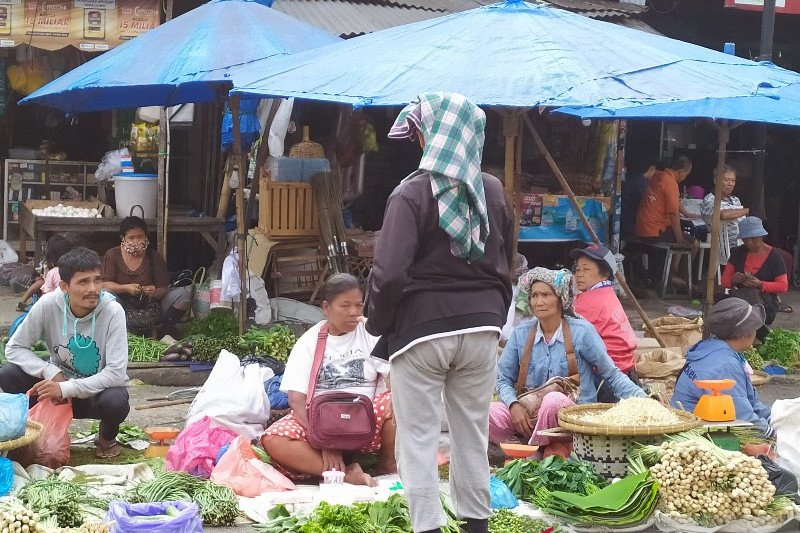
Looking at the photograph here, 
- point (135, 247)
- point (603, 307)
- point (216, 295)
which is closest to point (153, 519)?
point (603, 307)

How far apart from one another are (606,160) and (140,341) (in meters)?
5.86

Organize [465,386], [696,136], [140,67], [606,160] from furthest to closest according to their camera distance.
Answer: [696,136], [606,160], [140,67], [465,386]

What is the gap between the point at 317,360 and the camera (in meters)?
6.12

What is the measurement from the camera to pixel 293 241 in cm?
1073

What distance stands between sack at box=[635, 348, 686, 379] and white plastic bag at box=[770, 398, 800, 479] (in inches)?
99.4

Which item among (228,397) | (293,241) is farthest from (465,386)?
(293,241)

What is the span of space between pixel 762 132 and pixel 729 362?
6.04m

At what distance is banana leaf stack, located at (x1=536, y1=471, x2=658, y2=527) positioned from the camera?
5.32m

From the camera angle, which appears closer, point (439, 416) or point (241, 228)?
point (439, 416)

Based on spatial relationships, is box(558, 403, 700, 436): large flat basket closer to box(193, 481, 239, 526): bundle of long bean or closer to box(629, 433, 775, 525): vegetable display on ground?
box(629, 433, 775, 525): vegetable display on ground

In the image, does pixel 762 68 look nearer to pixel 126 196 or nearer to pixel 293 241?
pixel 293 241

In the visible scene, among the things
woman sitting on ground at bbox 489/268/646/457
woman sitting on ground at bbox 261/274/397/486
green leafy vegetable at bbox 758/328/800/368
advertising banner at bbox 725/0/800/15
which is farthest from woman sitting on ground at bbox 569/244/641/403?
advertising banner at bbox 725/0/800/15

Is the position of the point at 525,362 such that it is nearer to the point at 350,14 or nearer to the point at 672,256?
the point at 350,14

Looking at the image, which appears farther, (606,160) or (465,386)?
(606,160)
